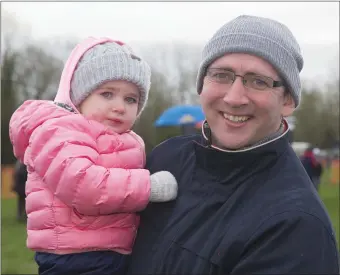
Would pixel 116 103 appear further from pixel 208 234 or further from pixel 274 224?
pixel 274 224

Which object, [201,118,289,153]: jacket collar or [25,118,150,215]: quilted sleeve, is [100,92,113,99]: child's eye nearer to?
[25,118,150,215]: quilted sleeve

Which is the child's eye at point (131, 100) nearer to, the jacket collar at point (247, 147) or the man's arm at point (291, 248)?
the jacket collar at point (247, 147)

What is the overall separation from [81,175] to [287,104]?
912 mm

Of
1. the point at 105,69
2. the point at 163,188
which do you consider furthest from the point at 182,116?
the point at 163,188

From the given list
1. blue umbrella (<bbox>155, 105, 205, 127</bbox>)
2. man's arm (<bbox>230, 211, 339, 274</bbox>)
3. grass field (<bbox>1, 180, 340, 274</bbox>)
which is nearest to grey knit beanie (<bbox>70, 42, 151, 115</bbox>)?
man's arm (<bbox>230, 211, 339, 274</bbox>)

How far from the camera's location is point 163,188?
86.6 inches

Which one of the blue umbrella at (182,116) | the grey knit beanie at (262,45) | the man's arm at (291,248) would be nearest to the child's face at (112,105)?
the grey knit beanie at (262,45)

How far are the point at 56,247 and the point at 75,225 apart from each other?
4.9 inches

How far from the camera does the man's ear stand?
214 cm

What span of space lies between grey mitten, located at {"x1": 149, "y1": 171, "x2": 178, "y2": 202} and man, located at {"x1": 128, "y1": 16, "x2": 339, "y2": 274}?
3 cm

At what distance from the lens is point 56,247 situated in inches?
90.0

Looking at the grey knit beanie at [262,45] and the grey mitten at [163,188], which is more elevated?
the grey knit beanie at [262,45]

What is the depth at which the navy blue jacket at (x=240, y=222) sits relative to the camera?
1.72 m

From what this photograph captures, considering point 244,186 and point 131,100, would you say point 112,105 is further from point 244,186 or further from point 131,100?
point 244,186
